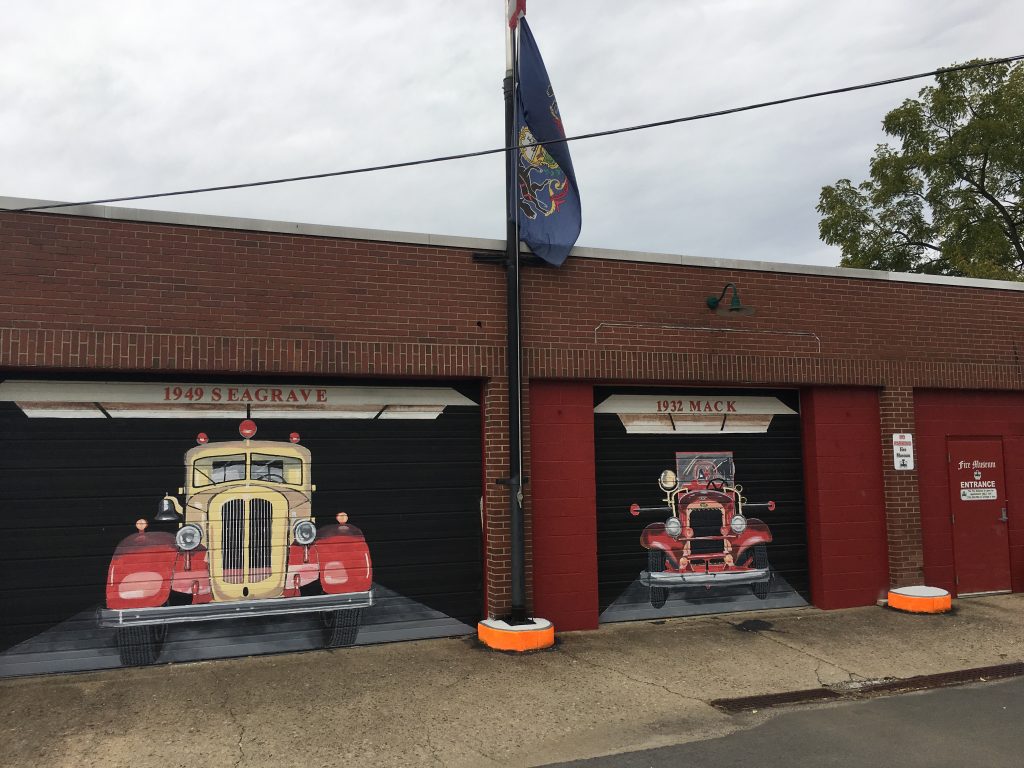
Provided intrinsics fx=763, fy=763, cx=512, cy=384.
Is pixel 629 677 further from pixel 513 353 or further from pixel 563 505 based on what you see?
pixel 513 353

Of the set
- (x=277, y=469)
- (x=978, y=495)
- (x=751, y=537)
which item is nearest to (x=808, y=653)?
(x=751, y=537)

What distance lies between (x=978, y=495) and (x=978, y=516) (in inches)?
11.3

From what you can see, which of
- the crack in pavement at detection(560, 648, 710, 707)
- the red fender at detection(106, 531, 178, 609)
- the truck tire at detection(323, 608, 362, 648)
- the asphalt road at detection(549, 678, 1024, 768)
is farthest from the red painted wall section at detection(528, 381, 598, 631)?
the red fender at detection(106, 531, 178, 609)

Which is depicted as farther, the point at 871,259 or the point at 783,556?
the point at 871,259

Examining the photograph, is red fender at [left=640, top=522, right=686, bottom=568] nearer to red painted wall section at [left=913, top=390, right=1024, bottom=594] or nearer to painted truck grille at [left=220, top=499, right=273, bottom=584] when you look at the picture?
red painted wall section at [left=913, top=390, right=1024, bottom=594]

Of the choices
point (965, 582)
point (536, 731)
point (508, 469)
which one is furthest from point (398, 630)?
point (965, 582)

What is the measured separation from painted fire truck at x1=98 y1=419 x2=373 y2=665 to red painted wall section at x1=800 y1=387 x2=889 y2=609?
5675 mm

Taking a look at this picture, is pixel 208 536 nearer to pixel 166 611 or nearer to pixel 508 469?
pixel 166 611

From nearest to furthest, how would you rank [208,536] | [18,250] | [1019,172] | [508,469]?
[18,250] < [208,536] < [508,469] < [1019,172]

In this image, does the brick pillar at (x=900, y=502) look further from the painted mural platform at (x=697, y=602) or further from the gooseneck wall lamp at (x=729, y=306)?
the gooseneck wall lamp at (x=729, y=306)

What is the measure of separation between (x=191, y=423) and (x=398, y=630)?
303cm

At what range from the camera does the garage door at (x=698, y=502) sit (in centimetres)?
916

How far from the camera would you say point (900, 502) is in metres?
9.93

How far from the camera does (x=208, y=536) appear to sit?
25.0 feet
